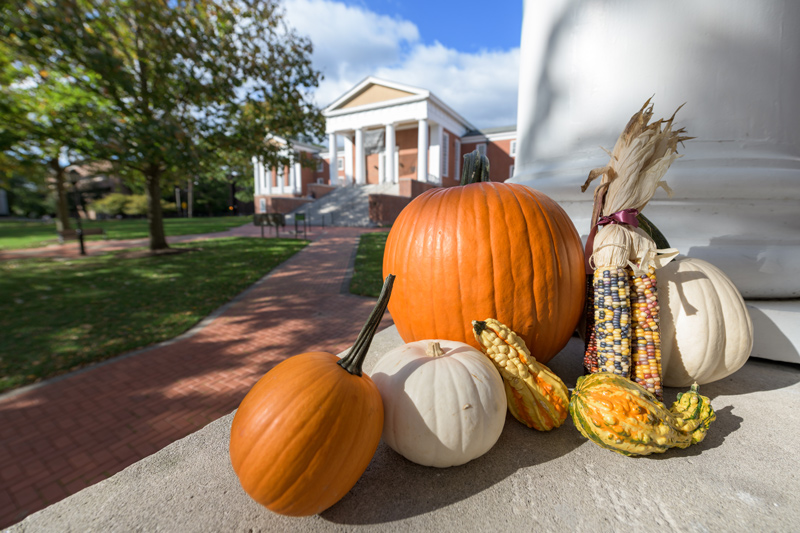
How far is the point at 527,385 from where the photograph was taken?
4.64 ft

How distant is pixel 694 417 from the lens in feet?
4.20

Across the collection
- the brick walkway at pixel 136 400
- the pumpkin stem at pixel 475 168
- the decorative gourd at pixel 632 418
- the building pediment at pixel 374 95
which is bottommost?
the brick walkway at pixel 136 400

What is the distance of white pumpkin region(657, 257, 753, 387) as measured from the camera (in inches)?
62.4

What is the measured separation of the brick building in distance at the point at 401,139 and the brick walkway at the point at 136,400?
2267cm

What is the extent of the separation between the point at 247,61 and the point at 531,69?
1026 cm

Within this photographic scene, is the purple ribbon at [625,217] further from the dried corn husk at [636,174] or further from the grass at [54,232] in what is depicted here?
the grass at [54,232]

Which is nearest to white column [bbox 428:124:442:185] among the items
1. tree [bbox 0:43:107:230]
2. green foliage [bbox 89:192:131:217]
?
tree [bbox 0:43:107:230]

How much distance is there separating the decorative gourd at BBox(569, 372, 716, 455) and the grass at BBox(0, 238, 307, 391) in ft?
17.6

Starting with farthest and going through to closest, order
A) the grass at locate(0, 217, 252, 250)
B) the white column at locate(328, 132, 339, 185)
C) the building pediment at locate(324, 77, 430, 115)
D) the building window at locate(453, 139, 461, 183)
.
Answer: the building window at locate(453, 139, 461, 183) → the white column at locate(328, 132, 339, 185) → the building pediment at locate(324, 77, 430, 115) → the grass at locate(0, 217, 252, 250)

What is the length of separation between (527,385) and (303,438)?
91cm

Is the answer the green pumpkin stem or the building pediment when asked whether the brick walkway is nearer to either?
the green pumpkin stem

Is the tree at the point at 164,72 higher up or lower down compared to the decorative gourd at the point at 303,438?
higher up

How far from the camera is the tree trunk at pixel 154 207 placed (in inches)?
443

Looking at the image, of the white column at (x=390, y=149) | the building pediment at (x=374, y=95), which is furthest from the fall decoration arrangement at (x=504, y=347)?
the building pediment at (x=374, y=95)
